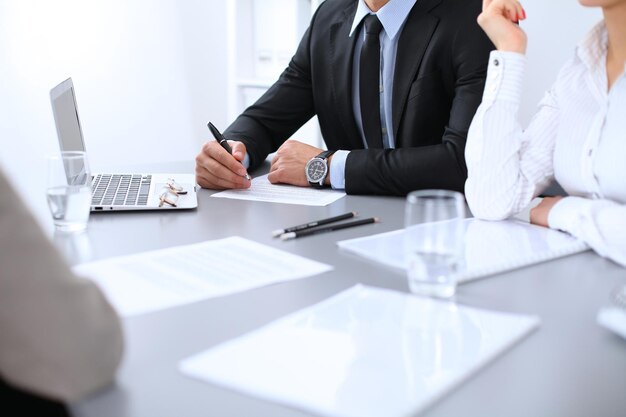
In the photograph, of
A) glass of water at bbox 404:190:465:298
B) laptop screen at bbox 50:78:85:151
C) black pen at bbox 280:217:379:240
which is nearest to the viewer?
glass of water at bbox 404:190:465:298

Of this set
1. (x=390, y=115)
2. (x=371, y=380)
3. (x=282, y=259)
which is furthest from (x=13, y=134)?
(x=371, y=380)

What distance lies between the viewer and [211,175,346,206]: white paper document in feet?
5.34

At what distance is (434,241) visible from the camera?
0.97 m

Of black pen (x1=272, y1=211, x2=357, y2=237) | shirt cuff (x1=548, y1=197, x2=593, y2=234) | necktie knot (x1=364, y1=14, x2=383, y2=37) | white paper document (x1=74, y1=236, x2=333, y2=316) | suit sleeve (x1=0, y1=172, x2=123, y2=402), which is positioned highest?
necktie knot (x1=364, y1=14, x2=383, y2=37)

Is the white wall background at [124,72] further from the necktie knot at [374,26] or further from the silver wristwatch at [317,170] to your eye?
the silver wristwatch at [317,170]

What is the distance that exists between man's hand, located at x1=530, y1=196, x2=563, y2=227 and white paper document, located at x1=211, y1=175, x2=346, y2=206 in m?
0.44

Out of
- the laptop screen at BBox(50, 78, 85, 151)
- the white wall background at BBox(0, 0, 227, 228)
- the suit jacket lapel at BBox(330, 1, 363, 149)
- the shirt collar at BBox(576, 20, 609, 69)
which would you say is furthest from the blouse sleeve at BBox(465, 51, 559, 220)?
the white wall background at BBox(0, 0, 227, 228)

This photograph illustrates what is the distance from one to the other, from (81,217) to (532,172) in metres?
Answer: 0.92

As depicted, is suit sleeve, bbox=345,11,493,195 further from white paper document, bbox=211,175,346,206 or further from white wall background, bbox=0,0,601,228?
white wall background, bbox=0,0,601,228

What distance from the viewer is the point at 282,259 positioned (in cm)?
117

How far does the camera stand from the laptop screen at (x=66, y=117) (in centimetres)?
160

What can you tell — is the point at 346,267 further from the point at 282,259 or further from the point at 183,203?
the point at 183,203

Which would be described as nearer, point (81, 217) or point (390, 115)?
point (81, 217)

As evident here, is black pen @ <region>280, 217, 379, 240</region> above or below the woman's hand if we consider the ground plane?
below
